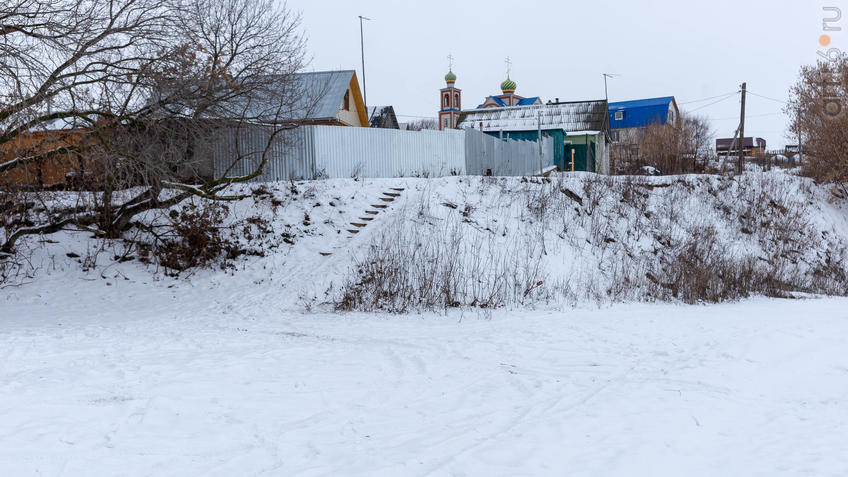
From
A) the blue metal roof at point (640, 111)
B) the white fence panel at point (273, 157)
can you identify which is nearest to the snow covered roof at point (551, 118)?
the blue metal roof at point (640, 111)

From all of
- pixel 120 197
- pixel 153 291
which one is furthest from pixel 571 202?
pixel 120 197

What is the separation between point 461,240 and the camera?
1277cm

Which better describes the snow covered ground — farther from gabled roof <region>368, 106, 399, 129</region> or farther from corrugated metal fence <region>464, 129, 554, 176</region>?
gabled roof <region>368, 106, 399, 129</region>

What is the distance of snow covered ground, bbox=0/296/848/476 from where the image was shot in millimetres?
3715

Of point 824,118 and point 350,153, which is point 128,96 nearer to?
point 350,153

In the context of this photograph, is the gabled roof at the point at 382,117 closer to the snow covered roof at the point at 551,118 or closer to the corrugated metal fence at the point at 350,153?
the snow covered roof at the point at 551,118

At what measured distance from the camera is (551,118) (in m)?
36.5

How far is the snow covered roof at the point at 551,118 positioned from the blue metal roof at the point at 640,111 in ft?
64.5

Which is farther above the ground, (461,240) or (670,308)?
(461,240)

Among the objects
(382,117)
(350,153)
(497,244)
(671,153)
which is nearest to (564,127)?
(671,153)

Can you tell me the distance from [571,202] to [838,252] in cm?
1129

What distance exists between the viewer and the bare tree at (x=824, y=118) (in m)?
23.2

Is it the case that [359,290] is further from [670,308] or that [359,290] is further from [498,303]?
[670,308]

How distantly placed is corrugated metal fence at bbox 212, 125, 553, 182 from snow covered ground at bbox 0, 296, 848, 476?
321 inches
